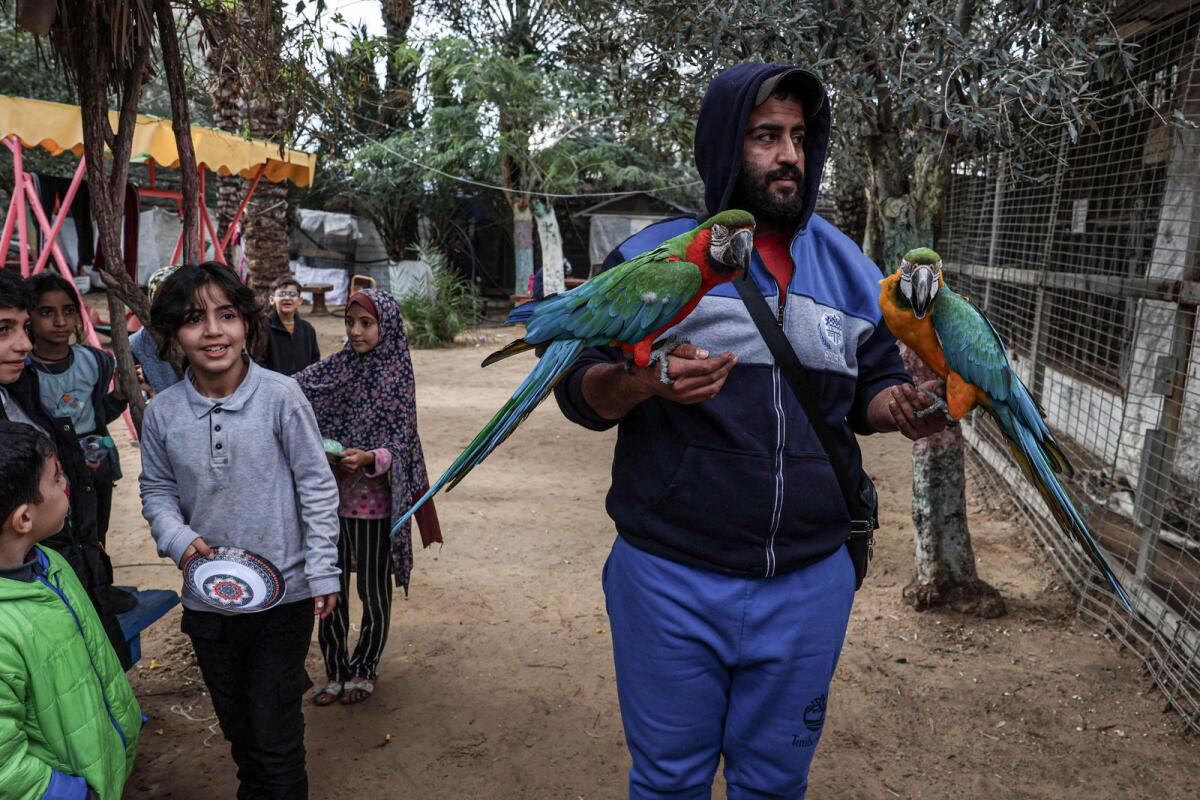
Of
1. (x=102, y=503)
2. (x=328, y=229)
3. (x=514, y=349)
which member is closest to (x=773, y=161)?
(x=514, y=349)

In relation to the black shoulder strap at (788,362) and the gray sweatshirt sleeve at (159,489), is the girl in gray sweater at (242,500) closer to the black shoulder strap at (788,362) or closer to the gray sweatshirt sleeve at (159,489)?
the gray sweatshirt sleeve at (159,489)

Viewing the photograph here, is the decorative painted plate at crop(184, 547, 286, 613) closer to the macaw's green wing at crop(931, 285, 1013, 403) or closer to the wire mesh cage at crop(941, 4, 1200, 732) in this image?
the macaw's green wing at crop(931, 285, 1013, 403)

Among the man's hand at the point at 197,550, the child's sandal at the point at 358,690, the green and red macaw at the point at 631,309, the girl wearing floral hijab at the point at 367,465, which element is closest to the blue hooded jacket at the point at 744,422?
the green and red macaw at the point at 631,309

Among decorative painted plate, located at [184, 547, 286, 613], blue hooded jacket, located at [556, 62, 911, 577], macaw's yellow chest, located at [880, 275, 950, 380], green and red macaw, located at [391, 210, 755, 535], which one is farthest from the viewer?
decorative painted plate, located at [184, 547, 286, 613]

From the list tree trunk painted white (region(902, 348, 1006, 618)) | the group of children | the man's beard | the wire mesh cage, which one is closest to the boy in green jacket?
the group of children

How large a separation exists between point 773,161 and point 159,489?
1.78 meters

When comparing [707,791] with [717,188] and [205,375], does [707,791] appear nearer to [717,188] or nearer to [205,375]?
[717,188]

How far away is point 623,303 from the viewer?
1.62m

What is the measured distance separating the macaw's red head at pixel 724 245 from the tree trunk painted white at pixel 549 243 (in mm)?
13652

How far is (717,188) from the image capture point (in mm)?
1804

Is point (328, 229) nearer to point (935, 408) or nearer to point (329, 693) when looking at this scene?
point (329, 693)

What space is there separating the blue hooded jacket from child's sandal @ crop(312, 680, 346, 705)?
2.03 m

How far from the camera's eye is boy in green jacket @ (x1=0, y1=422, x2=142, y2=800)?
1528 millimetres

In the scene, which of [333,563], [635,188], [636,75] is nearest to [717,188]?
[333,563]
